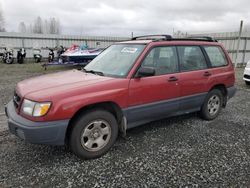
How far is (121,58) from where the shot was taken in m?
3.90

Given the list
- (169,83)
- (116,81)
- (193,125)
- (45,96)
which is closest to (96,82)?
(116,81)

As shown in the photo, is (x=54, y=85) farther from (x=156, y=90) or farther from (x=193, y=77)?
(x=193, y=77)

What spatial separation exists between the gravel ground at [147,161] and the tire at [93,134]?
14cm

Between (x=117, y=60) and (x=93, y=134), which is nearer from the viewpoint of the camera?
(x=93, y=134)

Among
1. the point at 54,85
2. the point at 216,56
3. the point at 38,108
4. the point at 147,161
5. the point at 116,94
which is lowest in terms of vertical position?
the point at 147,161

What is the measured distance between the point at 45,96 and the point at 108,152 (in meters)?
1.35

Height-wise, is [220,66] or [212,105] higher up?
[220,66]

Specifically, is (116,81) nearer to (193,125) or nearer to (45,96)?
(45,96)

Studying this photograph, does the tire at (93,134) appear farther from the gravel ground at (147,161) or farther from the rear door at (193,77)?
the rear door at (193,77)

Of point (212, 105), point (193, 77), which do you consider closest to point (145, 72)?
point (193, 77)

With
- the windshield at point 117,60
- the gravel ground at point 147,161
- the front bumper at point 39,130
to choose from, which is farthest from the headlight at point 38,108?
the windshield at point 117,60

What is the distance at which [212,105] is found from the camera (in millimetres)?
4922

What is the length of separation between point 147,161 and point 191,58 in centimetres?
231

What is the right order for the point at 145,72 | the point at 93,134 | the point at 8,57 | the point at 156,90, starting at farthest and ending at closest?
the point at 8,57 → the point at 156,90 → the point at 145,72 → the point at 93,134
